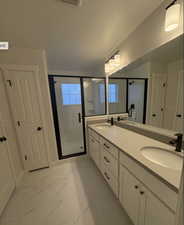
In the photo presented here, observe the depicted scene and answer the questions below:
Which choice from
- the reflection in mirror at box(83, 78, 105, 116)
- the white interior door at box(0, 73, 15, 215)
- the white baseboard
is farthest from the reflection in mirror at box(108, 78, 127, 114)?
the white baseboard

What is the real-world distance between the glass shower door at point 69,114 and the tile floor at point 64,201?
26.9 inches

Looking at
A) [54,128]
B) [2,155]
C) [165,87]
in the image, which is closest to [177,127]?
[165,87]

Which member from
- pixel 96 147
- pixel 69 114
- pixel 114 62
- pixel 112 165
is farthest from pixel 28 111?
pixel 114 62

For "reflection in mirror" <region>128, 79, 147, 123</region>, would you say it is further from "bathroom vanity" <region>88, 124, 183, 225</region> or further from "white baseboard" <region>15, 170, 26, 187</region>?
"white baseboard" <region>15, 170, 26, 187</region>

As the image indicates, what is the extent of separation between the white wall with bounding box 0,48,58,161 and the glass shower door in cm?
50

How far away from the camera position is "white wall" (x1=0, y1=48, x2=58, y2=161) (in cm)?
170

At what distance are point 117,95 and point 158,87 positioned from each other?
1.00 metres

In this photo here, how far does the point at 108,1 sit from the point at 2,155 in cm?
236

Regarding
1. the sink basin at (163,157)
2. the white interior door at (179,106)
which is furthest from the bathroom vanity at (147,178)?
the white interior door at (179,106)

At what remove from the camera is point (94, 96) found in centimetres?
274

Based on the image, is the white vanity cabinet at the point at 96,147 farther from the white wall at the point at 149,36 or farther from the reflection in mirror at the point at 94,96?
the white wall at the point at 149,36

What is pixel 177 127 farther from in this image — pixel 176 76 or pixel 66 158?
pixel 66 158

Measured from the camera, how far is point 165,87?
1130 millimetres

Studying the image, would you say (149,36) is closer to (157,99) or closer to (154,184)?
(157,99)
